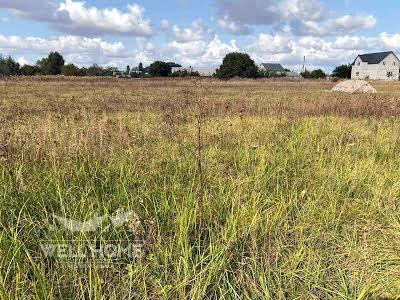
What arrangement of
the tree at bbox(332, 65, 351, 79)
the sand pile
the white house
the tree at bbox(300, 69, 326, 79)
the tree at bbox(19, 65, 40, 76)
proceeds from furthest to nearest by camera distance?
the white house < the tree at bbox(332, 65, 351, 79) < the tree at bbox(300, 69, 326, 79) < the tree at bbox(19, 65, 40, 76) < the sand pile

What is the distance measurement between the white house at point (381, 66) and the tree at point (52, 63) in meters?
78.2

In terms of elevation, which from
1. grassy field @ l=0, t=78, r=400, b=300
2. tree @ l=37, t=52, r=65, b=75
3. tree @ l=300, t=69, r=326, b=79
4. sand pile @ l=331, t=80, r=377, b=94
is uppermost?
tree @ l=37, t=52, r=65, b=75

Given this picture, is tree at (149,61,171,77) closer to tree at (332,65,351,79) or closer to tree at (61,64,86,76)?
tree at (61,64,86,76)

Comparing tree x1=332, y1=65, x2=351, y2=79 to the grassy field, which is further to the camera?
tree x1=332, y1=65, x2=351, y2=79

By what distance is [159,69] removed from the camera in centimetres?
7319

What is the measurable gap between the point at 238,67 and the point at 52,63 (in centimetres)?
4884

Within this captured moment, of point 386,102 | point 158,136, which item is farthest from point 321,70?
point 158,136

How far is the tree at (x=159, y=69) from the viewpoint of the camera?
73225 millimetres

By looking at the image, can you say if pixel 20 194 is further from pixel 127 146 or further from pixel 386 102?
pixel 386 102

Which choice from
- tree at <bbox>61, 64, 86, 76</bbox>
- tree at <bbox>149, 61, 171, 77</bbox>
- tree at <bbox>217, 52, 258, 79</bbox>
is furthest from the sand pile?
tree at <bbox>61, 64, 86, 76</bbox>

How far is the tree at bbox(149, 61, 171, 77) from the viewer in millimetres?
73225

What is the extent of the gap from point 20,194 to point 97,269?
1075 millimetres

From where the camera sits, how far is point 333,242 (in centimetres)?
271

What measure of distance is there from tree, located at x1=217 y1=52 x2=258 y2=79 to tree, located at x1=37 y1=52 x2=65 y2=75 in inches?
1678
